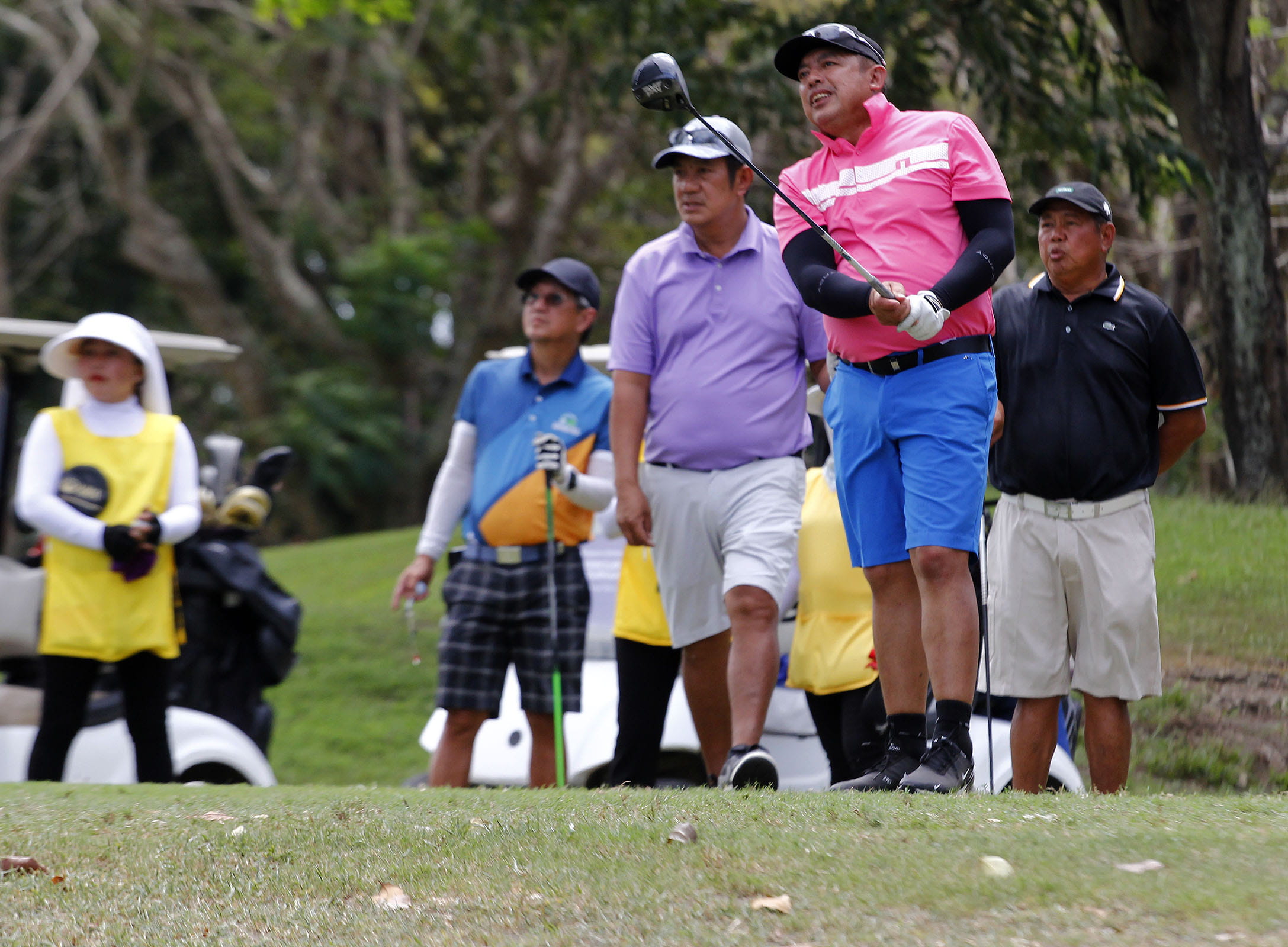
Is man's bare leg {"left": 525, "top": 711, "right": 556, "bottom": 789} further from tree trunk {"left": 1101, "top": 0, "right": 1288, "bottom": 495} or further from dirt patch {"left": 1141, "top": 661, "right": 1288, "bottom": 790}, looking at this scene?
tree trunk {"left": 1101, "top": 0, "right": 1288, "bottom": 495}

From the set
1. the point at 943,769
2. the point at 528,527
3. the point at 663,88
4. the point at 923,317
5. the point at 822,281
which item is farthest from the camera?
the point at 528,527

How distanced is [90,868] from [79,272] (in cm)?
2238

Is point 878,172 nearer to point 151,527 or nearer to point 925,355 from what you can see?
point 925,355

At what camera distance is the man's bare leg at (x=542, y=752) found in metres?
6.30

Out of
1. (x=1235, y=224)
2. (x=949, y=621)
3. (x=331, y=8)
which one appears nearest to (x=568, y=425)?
(x=949, y=621)

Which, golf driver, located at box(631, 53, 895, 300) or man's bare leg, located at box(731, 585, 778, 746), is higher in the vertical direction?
golf driver, located at box(631, 53, 895, 300)

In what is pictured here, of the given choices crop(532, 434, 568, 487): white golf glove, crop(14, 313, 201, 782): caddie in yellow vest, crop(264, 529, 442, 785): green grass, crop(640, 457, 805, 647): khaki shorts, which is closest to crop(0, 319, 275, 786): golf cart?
crop(14, 313, 201, 782): caddie in yellow vest

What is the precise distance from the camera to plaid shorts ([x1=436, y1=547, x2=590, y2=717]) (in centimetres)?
621

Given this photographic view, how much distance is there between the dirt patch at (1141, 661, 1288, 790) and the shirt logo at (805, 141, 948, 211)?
3415 millimetres

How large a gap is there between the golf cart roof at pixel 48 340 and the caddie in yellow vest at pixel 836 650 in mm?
3535

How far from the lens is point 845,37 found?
183 inches

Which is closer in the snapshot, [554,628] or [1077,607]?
[1077,607]

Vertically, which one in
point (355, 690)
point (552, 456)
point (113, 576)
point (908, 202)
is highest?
point (908, 202)

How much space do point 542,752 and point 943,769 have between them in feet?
7.61
